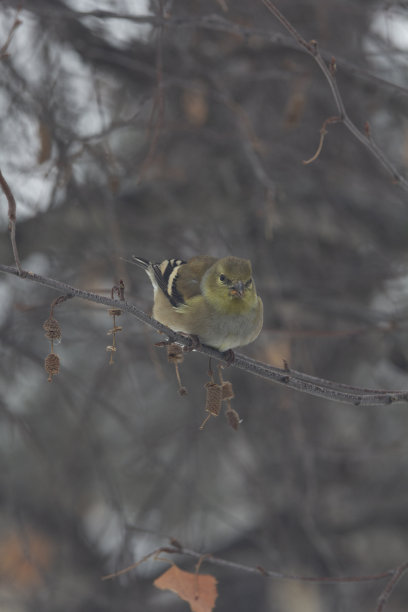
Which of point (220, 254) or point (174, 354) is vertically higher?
point (220, 254)

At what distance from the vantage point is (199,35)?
4.51 m

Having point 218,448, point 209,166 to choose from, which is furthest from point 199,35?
point 218,448

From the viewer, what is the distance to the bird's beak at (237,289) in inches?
Answer: 120

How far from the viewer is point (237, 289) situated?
3076 mm

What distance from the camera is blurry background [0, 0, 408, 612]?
3.59 m

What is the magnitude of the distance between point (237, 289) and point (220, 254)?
1901 mm

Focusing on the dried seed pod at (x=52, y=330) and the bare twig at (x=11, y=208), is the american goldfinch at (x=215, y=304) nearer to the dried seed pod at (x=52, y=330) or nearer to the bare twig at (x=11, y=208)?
the dried seed pod at (x=52, y=330)

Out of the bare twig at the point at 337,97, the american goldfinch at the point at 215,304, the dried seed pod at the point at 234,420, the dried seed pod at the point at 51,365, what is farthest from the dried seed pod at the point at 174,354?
the bare twig at the point at 337,97

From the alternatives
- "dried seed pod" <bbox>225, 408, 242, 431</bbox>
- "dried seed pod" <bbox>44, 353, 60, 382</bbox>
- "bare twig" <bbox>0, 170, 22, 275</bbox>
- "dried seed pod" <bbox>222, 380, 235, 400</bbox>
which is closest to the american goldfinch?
"dried seed pod" <bbox>222, 380, 235, 400</bbox>

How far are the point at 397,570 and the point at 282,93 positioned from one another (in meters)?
4.11

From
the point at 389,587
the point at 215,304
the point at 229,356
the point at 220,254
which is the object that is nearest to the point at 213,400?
the point at 229,356

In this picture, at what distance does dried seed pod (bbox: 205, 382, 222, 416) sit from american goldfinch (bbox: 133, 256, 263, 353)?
709 millimetres

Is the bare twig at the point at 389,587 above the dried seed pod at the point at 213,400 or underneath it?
underneath

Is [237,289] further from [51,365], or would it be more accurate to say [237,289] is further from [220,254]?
[220,254]
